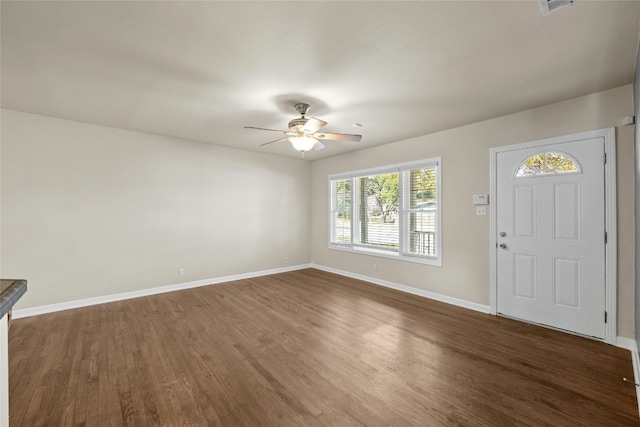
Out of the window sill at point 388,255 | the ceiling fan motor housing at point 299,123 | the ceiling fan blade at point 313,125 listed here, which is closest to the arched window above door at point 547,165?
the window sill at point 388,255

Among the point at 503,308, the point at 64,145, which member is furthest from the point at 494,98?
the point at 64,145

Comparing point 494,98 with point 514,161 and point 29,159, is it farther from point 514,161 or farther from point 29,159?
point 29,159

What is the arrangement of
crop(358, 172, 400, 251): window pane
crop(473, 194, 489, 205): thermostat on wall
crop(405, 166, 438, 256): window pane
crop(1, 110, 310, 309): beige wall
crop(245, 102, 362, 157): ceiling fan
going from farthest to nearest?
crop(358, 172, 400, 251): window pane → crop(405, 166, 438, 256): window pane → crop(473, 194, 489, 205): thermostat on wall → crop(1, 110, 310, 309): beige wall → crop(245, 102, 362, 157): ceiling fan

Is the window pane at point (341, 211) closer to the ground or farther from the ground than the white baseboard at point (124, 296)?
farther from the ground

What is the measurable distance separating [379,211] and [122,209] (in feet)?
14.4

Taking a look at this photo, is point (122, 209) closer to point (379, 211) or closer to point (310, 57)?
point (310, 57)

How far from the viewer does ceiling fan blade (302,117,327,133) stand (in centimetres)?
289

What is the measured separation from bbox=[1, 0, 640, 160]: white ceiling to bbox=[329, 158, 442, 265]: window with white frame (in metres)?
1.33

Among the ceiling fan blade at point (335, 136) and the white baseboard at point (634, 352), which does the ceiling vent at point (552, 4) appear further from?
the white baseboard at point (634, 352)

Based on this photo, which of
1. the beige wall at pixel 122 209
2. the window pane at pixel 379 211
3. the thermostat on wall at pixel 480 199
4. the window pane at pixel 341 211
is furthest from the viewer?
the window pane at pixel 341 211

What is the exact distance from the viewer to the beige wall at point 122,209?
3576 mm

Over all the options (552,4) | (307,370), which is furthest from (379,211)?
(552,4)

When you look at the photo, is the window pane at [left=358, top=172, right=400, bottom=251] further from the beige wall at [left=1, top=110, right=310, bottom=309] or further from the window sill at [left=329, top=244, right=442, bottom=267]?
the beige wall at [left=1, top=110, right=310, bottom=309]

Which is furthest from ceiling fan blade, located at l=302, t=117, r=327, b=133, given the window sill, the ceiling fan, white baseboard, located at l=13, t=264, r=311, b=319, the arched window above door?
white baseboard, located at l=13, t=264, r=311, b=319
